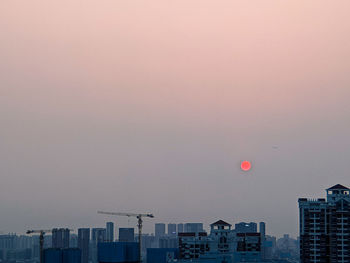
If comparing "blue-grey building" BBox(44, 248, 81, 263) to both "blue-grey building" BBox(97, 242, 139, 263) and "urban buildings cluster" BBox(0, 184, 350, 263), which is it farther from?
"blue-grey building" BBox(97, 242, 139, 263)

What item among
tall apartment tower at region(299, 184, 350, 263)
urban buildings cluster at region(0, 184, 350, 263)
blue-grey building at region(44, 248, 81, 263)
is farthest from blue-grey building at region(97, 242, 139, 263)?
tall apartment tower at region(299, 184, 350, 263)

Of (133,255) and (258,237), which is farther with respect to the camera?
(133,255)

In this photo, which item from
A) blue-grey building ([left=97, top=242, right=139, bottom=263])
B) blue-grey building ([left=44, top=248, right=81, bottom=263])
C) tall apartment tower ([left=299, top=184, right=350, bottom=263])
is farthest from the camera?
blue-grey building ([left=44, top=248, right=81, bottom=263])

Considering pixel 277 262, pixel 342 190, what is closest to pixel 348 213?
pixel 342 190

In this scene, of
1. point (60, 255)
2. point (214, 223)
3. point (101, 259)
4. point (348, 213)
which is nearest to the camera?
point (348, 213)

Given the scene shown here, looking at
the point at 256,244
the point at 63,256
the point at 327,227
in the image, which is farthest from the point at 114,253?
the point at 327,227

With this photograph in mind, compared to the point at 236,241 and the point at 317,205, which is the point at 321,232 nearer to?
the point at 317,205

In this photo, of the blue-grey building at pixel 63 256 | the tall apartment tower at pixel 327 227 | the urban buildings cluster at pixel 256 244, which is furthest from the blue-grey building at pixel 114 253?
the tall apartment tower at pixel 327 227

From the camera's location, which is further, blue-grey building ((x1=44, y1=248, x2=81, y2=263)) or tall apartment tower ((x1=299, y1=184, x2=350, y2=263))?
blue-grey building ((x1=44, y1=248, x2=81, y2=263))
